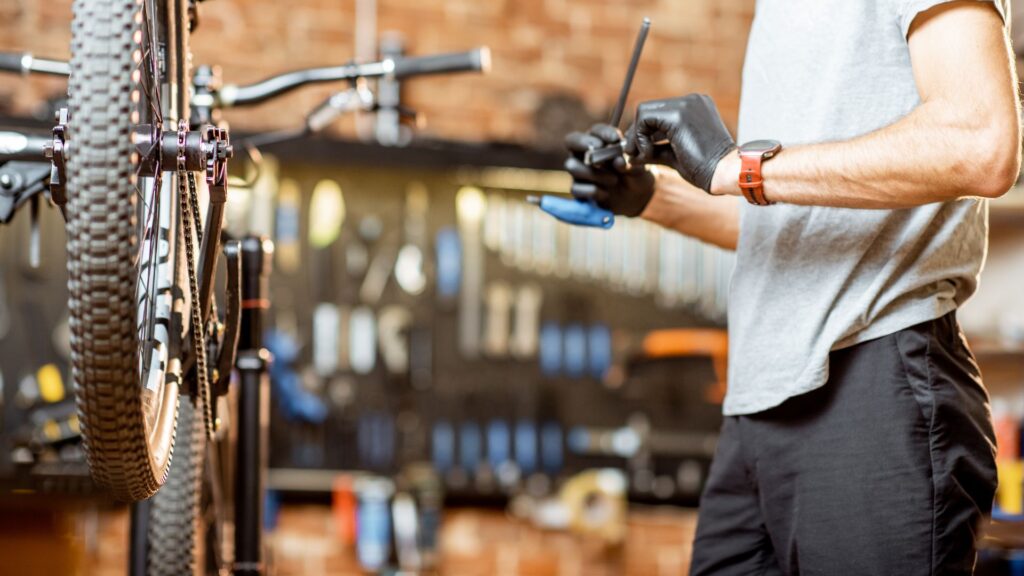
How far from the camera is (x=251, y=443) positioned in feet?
5.51

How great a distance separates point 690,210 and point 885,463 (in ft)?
1.72

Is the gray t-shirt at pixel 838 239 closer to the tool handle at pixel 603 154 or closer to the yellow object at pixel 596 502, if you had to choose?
the tool handle at pixel 603 154

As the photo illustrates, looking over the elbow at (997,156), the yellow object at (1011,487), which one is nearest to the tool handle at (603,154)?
the elbow at (997,156)

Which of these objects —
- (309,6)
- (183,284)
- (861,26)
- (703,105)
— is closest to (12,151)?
(183,284)

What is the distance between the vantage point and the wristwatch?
1194 mm

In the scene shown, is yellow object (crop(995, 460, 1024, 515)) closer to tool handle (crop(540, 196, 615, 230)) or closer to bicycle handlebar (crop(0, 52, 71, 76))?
tool handle (crop(540, 196, 615, 230))

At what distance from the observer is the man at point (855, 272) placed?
1130 mm

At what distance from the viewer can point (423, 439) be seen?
→ 3.31 m

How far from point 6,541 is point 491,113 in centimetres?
202

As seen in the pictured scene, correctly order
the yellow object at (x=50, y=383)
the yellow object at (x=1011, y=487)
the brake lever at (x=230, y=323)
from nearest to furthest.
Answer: the brake lever at (x=230, y=323) < the yellow object at (x=1011, y=487) < the yellow object at (x=50, y=383)

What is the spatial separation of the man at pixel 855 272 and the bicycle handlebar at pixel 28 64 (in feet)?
2.46

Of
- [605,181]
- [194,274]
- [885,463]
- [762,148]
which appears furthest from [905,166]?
[194,274]

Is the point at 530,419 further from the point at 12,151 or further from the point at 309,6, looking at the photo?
the point at 12,151

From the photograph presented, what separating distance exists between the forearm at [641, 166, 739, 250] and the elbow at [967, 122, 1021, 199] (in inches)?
19.6
